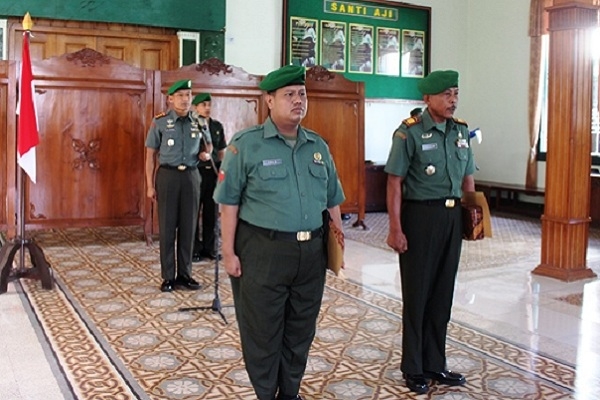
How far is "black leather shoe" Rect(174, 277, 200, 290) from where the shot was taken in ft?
17.8

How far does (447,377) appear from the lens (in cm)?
340

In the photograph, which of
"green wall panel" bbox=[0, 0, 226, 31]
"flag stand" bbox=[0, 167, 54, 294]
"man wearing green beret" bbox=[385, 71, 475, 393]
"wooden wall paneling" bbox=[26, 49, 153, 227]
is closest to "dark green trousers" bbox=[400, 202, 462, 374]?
"man wearing green beret" bbox=[385, 71, 475, 393]

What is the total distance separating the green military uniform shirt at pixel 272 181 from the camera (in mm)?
2707

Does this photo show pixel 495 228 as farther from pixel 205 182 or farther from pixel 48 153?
pixel 48 153

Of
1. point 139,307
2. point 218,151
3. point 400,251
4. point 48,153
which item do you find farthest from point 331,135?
point 400,251

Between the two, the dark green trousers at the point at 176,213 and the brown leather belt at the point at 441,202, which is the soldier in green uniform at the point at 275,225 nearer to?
the brown leather belt at the point at 441,202

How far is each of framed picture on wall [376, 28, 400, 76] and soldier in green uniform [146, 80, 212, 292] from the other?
6.60 m

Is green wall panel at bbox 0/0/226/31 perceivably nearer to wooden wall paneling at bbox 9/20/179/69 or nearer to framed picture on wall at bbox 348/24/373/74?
wooden wall paneling at bbox 9/20/179/69

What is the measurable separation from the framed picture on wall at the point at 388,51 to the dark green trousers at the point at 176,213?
6.75 m

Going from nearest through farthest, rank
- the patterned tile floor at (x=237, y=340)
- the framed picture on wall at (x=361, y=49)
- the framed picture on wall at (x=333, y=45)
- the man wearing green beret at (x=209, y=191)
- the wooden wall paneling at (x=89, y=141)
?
the patterned tile floor at (x=237, y=340)
the man wearing green beret at (x=209, y=191)
the wooden wall paneling at (x=89, y=141)
the framed picture on wall at (x=333, y=45)
the framed picture on wall at (x=361, y=49)

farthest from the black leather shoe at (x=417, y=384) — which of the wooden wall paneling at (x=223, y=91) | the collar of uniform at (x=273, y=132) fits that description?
the wooden wall paneling at (x=223, y=91)

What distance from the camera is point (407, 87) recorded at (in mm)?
11641

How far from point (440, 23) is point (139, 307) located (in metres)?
8.91

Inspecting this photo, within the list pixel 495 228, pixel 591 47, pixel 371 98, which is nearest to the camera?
pixel 591 47
